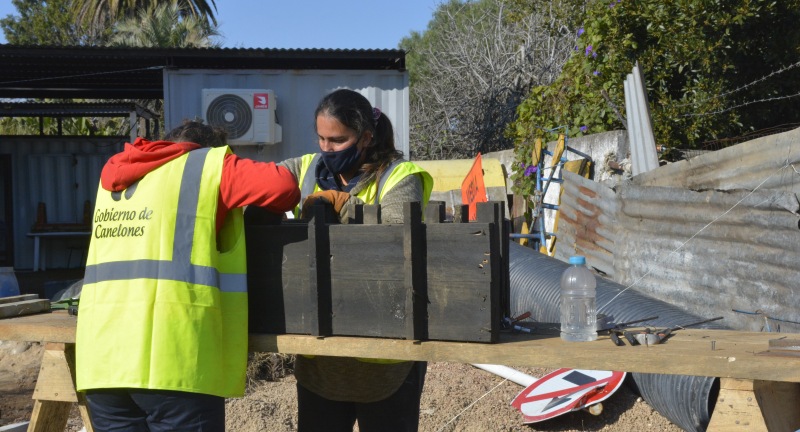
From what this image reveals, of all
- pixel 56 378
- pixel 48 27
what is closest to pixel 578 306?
pixel 56 378

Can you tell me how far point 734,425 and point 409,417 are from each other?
107cm

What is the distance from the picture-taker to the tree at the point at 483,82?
1503 centimetres

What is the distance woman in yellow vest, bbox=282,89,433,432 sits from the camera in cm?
282

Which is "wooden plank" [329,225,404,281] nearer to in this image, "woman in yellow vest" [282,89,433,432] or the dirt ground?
"woman in yellow vest" [282,89,433,432]

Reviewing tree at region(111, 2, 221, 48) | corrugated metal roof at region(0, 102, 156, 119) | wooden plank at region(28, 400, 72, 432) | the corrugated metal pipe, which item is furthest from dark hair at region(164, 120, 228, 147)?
tree at region(111, 2, 221, 48)

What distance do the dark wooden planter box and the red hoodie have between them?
17 centimetres

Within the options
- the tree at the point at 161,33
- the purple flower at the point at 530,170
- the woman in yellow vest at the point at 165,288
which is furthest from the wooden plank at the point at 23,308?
the tree at the point at 161,33

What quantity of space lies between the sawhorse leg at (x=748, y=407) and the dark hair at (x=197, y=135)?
5.66 ft

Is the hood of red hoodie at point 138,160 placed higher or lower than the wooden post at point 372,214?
higher

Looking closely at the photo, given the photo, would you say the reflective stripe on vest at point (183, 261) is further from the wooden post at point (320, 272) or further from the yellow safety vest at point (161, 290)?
the wooden post at point (320, 272)

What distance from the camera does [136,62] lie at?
1091 cm

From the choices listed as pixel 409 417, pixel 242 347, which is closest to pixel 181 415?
pixel 242 347

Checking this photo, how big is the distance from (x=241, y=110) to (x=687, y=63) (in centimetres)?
533

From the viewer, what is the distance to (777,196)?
188 inches
